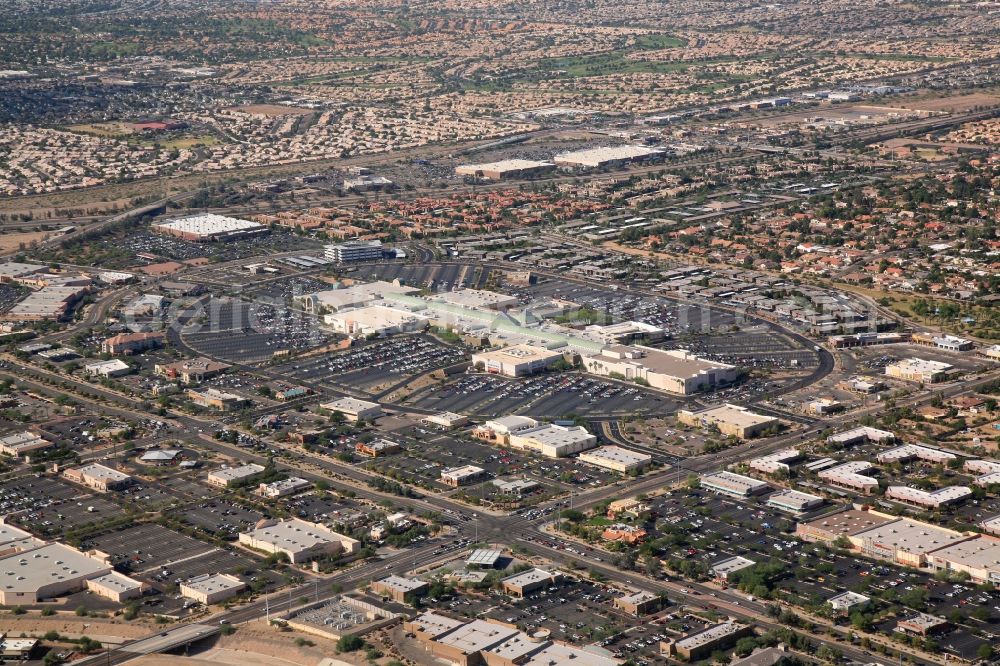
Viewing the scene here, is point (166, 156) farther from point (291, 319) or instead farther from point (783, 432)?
point (783, 432)

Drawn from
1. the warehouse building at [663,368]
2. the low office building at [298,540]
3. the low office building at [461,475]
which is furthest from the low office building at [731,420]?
the low office building at [298,540]

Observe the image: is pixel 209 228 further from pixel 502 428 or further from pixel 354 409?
pixel 502 428

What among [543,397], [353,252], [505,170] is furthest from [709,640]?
[505,170]

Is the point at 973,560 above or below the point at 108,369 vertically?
above

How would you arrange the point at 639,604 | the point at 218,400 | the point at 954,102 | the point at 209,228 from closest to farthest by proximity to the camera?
1. the point at 639,604
2. the point at 218,400
3. the point at 209,228
4. the point at 954,102

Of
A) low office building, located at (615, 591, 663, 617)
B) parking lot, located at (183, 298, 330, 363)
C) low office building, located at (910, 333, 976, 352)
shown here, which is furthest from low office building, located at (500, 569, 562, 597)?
low office building, located at (910, 333, 976, 352)

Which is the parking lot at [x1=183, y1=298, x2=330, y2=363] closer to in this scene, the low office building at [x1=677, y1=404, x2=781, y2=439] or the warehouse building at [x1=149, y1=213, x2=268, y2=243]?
the warehouse building at [x1=149, y1=213, x2=268, y2=243]

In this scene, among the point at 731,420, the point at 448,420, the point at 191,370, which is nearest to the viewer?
the point at 731,420
